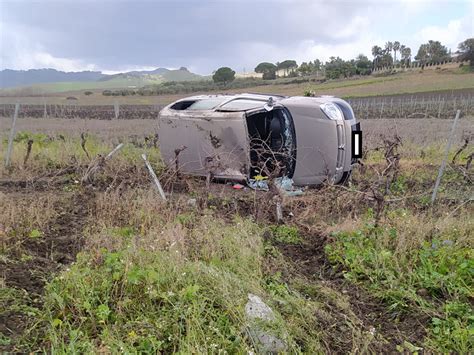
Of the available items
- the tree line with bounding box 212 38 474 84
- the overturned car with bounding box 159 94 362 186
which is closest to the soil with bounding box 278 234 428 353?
the overturned car with bounding box 159 94 362 186

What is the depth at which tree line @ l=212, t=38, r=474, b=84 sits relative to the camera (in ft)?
194

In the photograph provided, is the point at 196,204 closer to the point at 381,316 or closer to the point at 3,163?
the point at 381,316

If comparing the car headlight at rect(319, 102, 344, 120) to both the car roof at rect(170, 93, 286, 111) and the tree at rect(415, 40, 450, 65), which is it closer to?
the car roof at rect(170, 93, 286, 111)

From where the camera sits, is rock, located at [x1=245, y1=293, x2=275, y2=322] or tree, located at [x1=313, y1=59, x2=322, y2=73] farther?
tree, located at [x1=313, y1=59, x2=322, y2=73]

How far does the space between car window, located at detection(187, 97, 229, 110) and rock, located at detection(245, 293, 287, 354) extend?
4.51 meters

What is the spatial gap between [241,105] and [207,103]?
0.78m

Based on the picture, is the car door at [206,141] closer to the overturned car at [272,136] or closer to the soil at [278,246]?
the overturned car at [272,136]

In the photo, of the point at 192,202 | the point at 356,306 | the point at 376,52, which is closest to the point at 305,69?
the point at 376,52

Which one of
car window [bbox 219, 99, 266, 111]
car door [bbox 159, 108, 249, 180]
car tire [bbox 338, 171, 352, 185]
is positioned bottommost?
car tire [bbox 338, 171, 352, 185]

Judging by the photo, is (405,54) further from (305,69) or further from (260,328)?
(260,328)

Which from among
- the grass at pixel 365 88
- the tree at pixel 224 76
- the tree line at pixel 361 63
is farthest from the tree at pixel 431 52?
the tree at pixel 224 76

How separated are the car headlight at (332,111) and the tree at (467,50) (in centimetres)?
6108

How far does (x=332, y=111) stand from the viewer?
5.96m

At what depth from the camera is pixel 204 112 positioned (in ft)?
21.7
